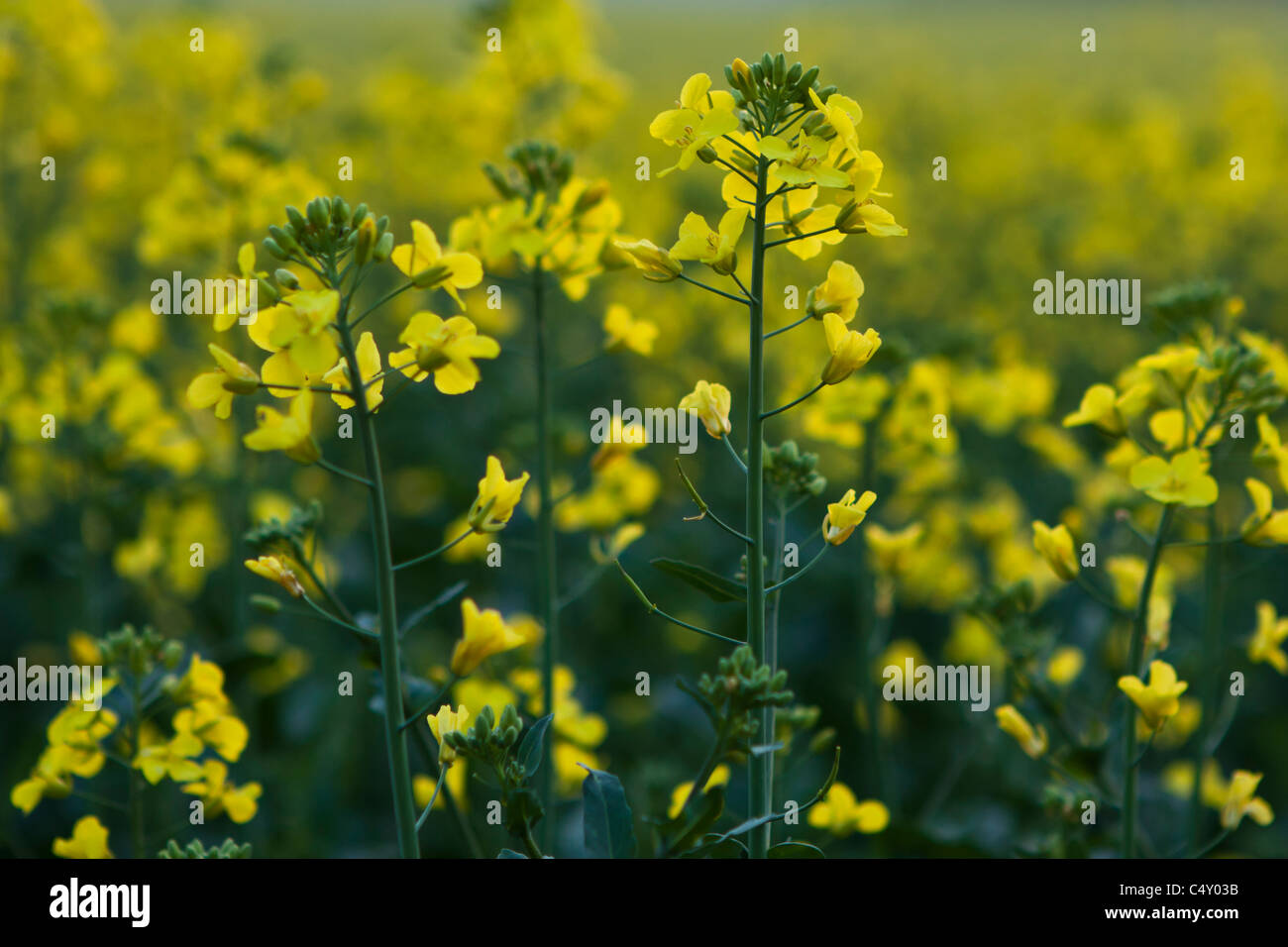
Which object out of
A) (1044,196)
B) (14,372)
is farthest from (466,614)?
(1044,196)

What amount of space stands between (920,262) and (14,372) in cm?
599

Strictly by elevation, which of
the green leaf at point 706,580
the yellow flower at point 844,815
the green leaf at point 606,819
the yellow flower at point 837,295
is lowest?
the yellow flower at point 844,815

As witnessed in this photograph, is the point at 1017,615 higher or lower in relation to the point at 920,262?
lower

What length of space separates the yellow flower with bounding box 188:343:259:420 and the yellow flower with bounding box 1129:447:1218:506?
2.02 meters

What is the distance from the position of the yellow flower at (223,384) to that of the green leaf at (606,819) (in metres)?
1.02

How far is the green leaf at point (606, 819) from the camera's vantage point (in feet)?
6.52

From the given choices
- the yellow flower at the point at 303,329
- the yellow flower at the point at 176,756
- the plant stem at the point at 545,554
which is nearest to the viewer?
the yellow flower at the point at 303,329

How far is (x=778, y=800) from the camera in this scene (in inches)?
114

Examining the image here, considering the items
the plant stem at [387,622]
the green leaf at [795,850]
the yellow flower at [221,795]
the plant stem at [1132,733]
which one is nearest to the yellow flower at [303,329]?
the plant stem at [387,622]

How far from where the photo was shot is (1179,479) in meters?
2.43

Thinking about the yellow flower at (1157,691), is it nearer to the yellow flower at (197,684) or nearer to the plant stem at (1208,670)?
the plant stem at (1208,670)

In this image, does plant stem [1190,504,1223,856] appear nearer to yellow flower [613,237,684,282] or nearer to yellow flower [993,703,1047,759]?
yellow flower [993,703,1047,759]
